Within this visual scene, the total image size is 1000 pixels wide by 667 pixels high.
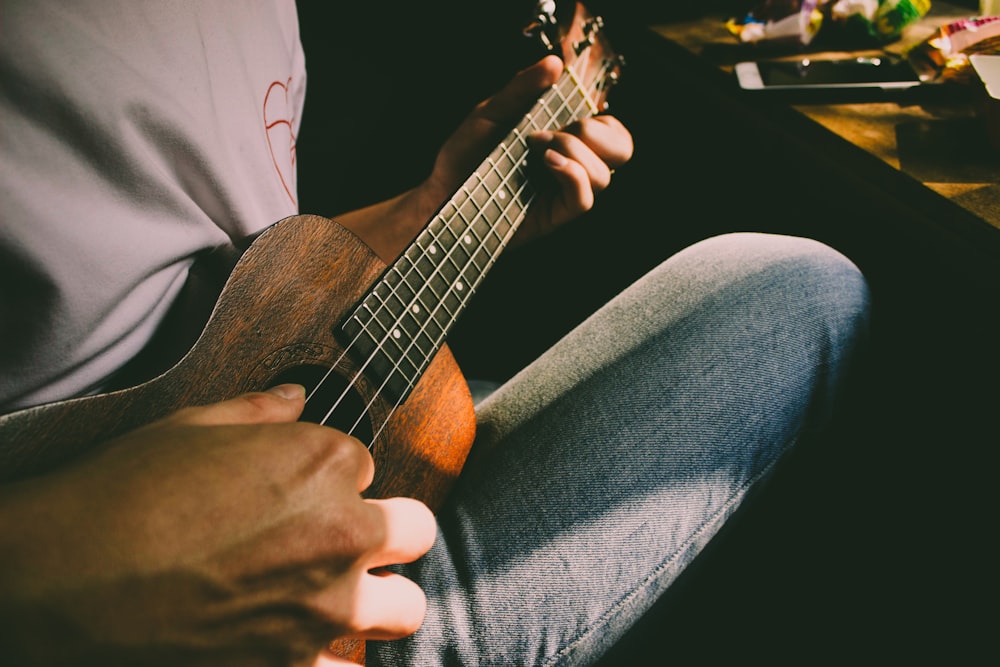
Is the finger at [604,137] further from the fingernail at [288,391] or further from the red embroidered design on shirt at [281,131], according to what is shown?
the fingernail at [288,391]

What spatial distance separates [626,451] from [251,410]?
0.37 m

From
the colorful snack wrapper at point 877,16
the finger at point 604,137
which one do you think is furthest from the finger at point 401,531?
the colorful snack wrapper at point 877,16

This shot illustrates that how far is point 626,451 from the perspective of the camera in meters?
0.60

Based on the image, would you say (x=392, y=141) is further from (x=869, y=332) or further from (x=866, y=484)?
(x=866, y=484)

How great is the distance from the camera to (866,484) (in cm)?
111

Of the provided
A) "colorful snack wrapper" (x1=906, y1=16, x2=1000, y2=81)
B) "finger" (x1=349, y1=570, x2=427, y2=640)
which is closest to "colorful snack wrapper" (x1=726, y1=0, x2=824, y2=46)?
"colorful snack wrapper" (x1=906, y1=16, x2=1000, y2=81)

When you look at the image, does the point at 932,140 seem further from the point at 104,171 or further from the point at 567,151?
the point at 104,171

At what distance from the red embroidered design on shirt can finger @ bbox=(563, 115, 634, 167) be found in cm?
39

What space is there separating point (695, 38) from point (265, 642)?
1174mm

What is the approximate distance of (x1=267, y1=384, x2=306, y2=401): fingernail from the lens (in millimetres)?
470

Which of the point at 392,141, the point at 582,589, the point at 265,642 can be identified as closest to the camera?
the point at 265,642

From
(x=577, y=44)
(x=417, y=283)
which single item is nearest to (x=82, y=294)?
(x=417, y=283)

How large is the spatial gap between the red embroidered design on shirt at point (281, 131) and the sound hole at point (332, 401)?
0.30 metres

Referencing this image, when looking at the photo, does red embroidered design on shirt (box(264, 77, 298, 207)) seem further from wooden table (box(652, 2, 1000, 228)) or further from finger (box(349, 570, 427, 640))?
wooden table (box(652, 2, 1000, 228))
